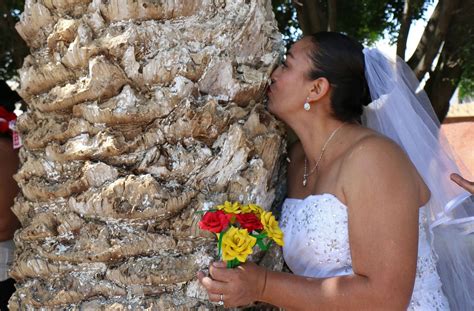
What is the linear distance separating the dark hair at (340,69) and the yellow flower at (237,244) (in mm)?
800

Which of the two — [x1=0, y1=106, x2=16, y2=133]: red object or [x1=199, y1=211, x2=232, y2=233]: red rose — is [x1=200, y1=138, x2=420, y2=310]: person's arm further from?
[x1=0, y1=106, x2=16, y2=133]: red object

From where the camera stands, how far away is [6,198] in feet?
11.6

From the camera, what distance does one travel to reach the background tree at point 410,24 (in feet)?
18.9

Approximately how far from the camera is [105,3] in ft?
8.20

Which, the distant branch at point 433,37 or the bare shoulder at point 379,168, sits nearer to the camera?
the bare shoulder at point 379,168

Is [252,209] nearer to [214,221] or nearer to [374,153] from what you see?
[214,221]

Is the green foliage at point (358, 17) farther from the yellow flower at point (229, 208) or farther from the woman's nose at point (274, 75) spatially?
the yellow flower at point (229, 208)

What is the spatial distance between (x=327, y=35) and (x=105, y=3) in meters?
0.97

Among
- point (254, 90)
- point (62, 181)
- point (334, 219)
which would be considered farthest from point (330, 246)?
point (62, 181)

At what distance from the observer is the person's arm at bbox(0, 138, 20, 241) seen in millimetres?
3512

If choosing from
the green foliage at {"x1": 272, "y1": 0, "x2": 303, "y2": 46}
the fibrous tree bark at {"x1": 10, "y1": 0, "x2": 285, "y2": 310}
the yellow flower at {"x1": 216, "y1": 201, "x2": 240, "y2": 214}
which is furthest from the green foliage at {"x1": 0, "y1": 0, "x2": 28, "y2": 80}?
the yellow flower at {"x1": 216, "y1": 201, "x2": 240, "y2": 214}

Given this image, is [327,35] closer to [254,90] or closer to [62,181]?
[254,90]

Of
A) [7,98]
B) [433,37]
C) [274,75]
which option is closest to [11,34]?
[7,98]

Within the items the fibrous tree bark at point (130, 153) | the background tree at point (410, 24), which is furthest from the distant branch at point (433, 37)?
the fibrous tree bark at point (130, 153)
